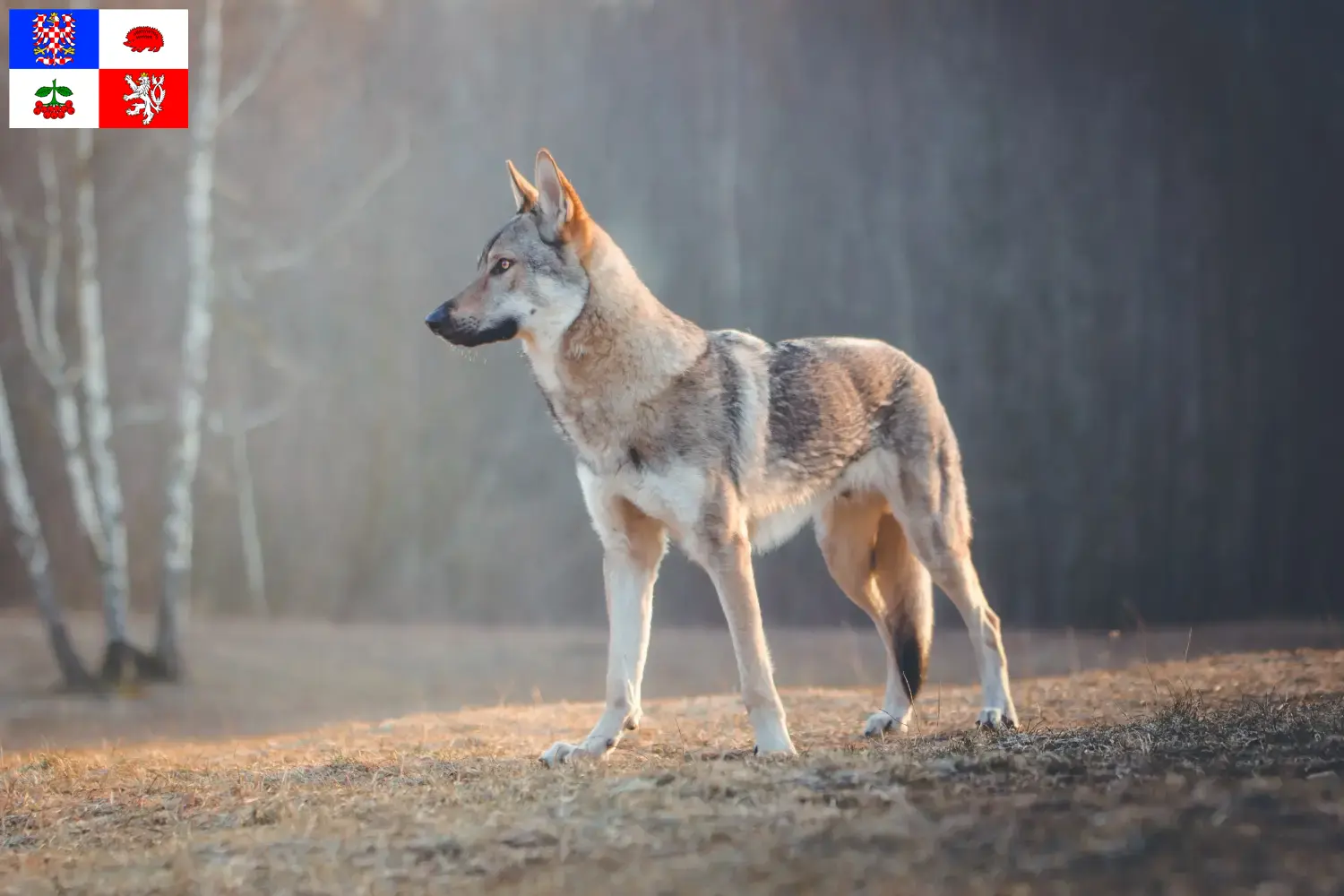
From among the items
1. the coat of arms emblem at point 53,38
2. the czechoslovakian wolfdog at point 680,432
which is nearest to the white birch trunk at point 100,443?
the coat of arms emblem at point 53,38

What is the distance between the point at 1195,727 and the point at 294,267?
981 centimetres

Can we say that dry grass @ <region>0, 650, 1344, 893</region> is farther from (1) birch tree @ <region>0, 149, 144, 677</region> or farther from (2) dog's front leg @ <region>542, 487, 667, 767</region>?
(1) birch tree @ <region>0, 149, 144, 677</region>

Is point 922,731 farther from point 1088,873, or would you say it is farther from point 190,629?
point 190,629

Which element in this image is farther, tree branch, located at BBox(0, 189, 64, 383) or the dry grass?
tree branch, located at BBox(0, 189, 64, 383)

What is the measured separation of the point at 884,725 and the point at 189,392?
6.80m

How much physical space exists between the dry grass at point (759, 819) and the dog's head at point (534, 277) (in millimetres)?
1587

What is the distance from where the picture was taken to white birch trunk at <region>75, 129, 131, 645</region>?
9.43 meters

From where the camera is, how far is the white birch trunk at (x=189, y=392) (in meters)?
9.50

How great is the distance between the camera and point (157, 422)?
37.8ft

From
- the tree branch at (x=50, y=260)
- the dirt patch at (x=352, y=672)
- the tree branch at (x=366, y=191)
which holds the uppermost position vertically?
the tree branch at (x=366, y=191)

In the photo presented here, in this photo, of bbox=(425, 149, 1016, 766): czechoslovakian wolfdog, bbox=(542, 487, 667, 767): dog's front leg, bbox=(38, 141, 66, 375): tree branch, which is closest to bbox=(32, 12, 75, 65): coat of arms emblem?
bbox=(38, 141, 66, 375): tree branch

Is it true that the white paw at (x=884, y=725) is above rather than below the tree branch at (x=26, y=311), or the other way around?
below

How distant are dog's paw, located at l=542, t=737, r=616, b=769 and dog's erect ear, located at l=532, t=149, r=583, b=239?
1.89 meters

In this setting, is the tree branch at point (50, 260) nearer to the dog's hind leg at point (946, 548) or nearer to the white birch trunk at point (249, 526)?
the white birch trunk at point (249, 526)
